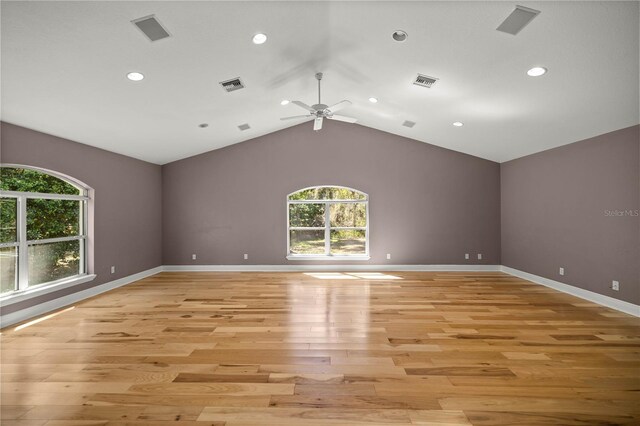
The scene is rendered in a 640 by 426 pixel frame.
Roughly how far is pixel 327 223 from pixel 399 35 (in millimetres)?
4436

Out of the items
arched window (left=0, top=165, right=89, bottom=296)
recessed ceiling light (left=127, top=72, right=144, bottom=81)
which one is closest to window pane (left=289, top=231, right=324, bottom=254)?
arched window (left=0, top=165, right=89, bottom=296)

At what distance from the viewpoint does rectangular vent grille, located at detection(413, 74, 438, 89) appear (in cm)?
402

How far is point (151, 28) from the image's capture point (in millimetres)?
2785

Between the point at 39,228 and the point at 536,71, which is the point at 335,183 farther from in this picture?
the point at 39,228

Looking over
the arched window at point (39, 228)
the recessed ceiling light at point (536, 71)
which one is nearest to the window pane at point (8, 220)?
the arched window at point (39, 228)

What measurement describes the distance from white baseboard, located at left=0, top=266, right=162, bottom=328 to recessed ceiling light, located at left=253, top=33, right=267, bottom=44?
4.24 m

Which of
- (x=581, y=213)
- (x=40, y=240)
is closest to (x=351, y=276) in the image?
(x=581, y=213)

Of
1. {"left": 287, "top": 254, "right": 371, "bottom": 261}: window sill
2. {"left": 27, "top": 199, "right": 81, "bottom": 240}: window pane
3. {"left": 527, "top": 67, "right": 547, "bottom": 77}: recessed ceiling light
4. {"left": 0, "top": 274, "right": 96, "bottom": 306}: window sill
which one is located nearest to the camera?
{"left": 527, "top": 67, "right": 547, "bottom": 77}: recessed ceiling light

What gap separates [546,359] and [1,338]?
5.29 metres

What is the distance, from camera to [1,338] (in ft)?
10.7

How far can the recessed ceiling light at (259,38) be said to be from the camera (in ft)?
10.6

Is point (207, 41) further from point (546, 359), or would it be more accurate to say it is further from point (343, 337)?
point (546, 359)

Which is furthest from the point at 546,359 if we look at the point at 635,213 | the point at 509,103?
the point at 509,103

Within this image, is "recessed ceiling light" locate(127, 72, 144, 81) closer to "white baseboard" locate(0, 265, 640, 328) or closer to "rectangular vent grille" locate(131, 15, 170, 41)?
"rectangular vent grille" locate(131, 15, 170, 41)
